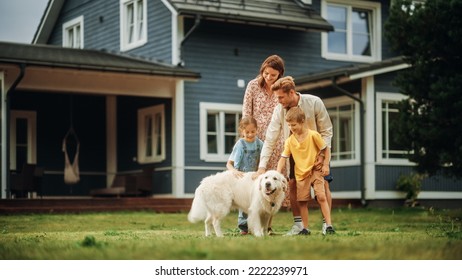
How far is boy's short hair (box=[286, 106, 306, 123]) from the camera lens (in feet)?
26.2

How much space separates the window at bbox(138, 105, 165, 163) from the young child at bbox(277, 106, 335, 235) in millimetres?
11373

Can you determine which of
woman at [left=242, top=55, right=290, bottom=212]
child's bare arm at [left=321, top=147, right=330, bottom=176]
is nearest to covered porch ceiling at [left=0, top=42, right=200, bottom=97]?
woman at [left=242, top=55, right=290, bottom=212]

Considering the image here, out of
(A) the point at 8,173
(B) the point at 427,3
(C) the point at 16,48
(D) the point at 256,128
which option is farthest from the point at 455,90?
(C) the point at 16,48

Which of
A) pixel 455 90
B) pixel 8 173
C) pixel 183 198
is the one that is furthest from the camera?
pixel 183 198

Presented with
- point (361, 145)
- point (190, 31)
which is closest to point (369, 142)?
point (361, 145)

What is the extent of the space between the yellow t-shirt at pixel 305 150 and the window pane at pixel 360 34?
1375cm

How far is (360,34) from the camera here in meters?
21.6

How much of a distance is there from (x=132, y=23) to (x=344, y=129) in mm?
5004

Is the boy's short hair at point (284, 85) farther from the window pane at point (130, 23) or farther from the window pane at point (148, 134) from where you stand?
the window pane at point (130, 23)

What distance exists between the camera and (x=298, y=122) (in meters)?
8.01

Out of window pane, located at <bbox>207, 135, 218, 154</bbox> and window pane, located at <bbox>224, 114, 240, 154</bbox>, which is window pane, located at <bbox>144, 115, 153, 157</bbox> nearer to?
window pane, located at <bbox>207, 135, 218, 154</bbox>
